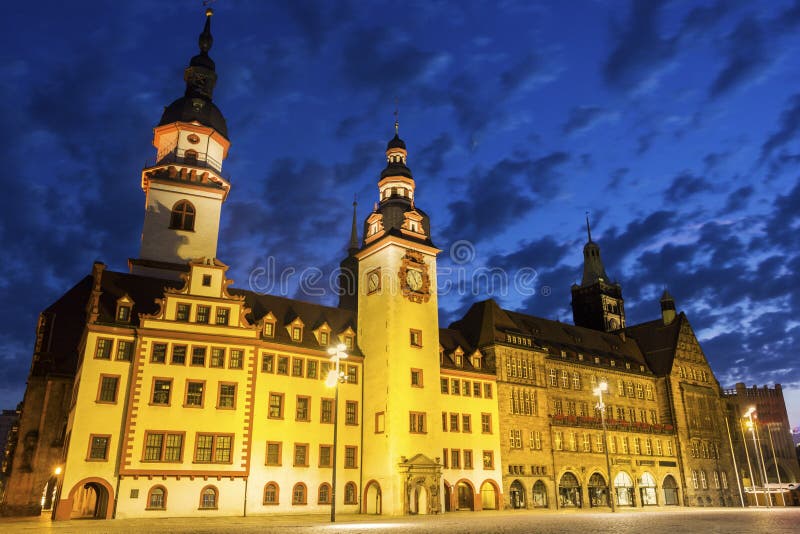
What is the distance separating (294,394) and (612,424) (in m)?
40.5

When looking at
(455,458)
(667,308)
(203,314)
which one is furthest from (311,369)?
(667,308)

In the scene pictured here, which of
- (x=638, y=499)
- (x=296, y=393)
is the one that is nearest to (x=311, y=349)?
(x=296, y=393)

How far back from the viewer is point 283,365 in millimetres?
51938

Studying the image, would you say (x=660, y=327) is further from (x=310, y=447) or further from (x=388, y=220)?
(x=310, y=447)

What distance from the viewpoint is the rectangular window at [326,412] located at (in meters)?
52.8

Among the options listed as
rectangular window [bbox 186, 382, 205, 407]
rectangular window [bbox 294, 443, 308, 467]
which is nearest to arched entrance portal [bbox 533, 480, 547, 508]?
rectangular window [bbox 294, 443, 308, 467]

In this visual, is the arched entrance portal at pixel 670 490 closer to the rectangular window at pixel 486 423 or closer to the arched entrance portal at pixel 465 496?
the rectangular window at pixel 486 423

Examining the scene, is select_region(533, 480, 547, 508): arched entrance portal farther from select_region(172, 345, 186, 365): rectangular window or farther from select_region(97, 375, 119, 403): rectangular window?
select_region(97, 375, 119, 403): rectangular window

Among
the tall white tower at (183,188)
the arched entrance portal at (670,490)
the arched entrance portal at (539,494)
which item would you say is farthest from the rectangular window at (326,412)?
the arched entrance portal at (670,490)

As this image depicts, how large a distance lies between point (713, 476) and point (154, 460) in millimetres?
69321

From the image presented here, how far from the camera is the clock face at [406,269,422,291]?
2282 inches

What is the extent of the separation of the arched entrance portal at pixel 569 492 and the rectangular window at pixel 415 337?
22637mm

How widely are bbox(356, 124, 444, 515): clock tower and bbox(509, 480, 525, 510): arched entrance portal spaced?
38.8ft

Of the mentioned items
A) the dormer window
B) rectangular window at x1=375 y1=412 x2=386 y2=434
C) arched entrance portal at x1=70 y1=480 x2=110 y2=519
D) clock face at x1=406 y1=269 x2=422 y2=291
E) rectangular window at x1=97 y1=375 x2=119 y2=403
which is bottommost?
arched entrance portal at x1=70 y1=480 x2=110 y2=519
